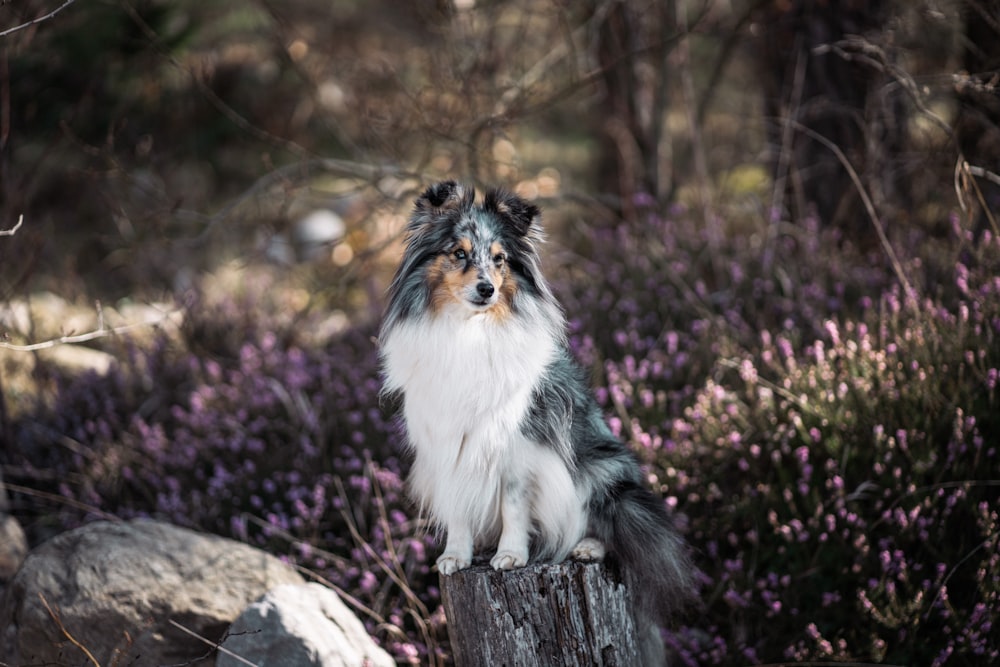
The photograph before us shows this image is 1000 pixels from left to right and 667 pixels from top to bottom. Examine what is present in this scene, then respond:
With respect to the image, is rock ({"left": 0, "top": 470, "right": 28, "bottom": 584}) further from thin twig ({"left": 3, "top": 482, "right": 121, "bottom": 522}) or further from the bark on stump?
the bark on stump

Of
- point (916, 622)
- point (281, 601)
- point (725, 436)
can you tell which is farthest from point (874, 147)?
point (281, 601)

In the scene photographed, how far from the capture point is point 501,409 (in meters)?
3.22

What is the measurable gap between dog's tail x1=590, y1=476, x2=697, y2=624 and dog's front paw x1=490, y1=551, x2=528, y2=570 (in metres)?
0.31

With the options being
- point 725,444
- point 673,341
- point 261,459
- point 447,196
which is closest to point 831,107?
point 673,341

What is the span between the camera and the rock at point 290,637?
3.50 metres

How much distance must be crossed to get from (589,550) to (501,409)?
649 millimetres

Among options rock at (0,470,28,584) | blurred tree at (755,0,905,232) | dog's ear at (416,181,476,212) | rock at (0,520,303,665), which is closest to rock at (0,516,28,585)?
rock at (0,470,28,584)

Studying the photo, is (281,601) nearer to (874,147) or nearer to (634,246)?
(634,246)

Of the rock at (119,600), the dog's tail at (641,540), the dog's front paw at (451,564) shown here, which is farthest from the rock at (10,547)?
the dog's tail at (641,540)

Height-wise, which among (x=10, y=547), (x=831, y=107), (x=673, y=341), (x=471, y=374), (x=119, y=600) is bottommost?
(x=119, y=600)

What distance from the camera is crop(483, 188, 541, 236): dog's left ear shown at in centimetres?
335

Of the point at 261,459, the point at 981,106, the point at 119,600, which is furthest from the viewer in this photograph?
the point at 981,106

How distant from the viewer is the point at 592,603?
3221 millimetres

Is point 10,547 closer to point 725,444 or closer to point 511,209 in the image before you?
point 511,209
